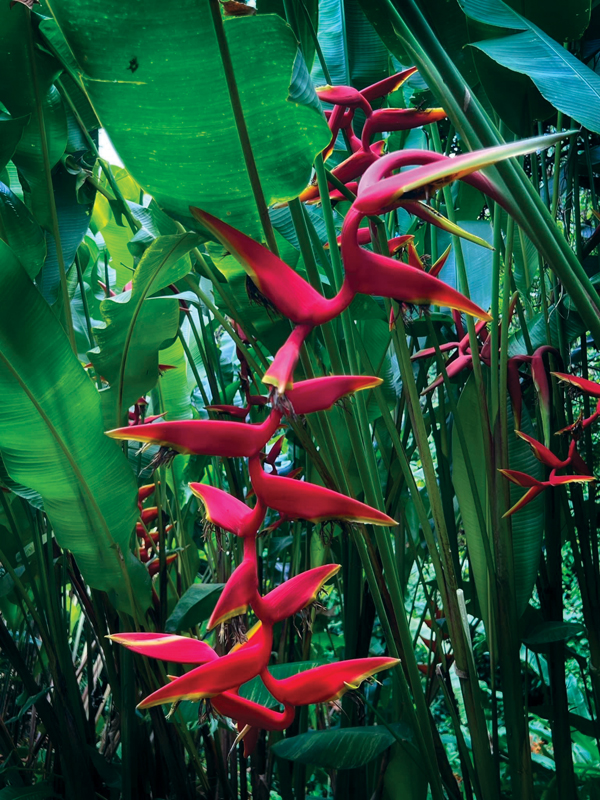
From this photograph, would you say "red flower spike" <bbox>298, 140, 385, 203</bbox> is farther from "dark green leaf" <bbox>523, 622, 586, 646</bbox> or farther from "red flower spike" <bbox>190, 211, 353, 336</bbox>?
"dark green leaf" <bbox>523, 622, 586, 646</bbox>

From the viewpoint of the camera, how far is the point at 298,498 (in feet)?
0.79

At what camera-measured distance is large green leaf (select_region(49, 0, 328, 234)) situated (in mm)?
369

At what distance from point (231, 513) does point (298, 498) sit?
0.13ft

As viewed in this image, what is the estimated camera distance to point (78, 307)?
48.0 inches

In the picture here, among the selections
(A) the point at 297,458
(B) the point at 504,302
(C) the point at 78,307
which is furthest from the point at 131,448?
(B) the point at 504,302

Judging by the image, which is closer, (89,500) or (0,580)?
(89,500)

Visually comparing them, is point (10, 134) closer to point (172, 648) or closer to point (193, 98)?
point (193, 98)

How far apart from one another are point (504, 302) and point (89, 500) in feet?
1.64

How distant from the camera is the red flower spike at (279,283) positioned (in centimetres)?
23

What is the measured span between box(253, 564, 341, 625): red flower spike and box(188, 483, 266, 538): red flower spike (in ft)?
0.11

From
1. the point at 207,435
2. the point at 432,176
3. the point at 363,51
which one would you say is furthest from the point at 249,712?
the point at 363,51

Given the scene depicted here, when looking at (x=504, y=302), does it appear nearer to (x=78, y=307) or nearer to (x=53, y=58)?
(x=53, y=58)

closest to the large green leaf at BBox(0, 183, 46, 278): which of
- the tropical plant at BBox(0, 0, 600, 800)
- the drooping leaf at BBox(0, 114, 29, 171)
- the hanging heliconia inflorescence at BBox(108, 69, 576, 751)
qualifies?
the tropical plant at BBox(0, 0, 600, 800)

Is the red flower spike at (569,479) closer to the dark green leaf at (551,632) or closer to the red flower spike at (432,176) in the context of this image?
the dark green leaf at (551,632)
